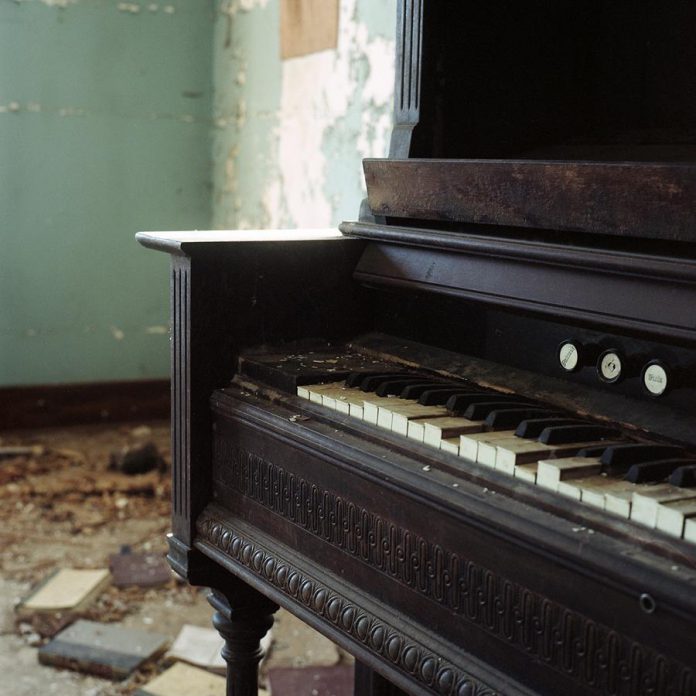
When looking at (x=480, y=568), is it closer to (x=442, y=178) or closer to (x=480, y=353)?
(x=480, y=353)

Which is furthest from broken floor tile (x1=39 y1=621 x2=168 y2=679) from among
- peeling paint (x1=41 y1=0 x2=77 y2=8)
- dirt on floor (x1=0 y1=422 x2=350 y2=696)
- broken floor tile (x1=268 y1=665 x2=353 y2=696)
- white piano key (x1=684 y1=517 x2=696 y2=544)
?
peeling paint (x1=41 y1=0 x2=77 y2=8)

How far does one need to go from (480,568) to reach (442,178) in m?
0.72

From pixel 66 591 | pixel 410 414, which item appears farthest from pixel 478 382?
pixel 66 591

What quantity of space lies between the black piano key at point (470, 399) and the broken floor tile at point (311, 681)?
146cm

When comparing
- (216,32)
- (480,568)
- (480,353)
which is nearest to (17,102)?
(216,32)

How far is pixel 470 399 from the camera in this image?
57.5 inches

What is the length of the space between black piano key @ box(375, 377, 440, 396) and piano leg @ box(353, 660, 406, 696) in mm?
669

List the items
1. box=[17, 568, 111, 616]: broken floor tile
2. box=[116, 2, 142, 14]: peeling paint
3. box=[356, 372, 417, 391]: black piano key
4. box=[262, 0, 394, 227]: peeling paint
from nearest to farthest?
box=[356, 372, 417, 391]: black piano key → box=[17, 568, 111, 616]: broken floor tile → box=[262, 0, 394, 227]: peeling paint → box=[116, 2, 142, 14]: peeling paint

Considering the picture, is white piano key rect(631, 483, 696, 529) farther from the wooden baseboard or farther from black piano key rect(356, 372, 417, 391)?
the wooden baseboard

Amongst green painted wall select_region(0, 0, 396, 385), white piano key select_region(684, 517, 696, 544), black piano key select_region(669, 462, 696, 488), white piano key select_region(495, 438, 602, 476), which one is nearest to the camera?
white piano key select_region(684, 517, 696, 544)

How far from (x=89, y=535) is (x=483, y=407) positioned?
2.67 meters

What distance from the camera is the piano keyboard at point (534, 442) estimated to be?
1.07 metres

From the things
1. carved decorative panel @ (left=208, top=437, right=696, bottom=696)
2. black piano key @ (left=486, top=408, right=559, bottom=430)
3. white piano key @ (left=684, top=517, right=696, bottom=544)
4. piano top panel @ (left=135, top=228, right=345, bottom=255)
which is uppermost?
piano top panel @ (left=135, top=228, right=345, bottom=255)

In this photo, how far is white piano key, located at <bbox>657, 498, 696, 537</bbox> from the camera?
1.00 metres
